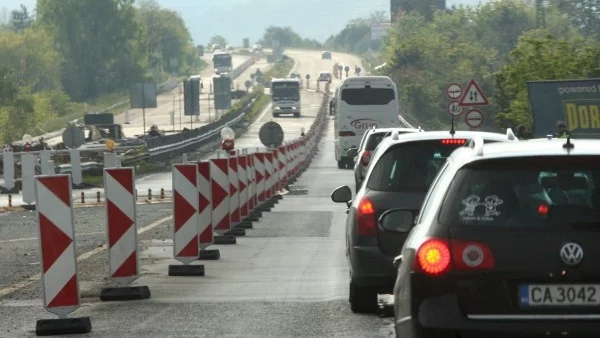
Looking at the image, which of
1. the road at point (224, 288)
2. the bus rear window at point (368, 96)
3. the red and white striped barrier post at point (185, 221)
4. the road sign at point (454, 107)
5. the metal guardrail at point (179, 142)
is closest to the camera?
the road at point (224, 288)

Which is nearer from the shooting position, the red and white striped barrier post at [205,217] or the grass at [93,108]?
the red and white striped barrier post at [205,217]

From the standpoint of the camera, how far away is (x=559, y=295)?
7586mm

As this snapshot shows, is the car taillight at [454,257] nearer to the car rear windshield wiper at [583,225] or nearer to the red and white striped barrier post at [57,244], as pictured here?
the car rear windshield wiper at [583,225]

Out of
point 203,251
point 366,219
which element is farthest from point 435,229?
point 203,251

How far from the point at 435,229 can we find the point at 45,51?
579 ft

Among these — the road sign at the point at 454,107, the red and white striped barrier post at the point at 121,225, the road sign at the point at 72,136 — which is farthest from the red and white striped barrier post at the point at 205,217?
the road sign at the point at 72,136

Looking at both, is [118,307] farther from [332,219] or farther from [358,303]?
[332,219]

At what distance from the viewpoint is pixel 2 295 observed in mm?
14898

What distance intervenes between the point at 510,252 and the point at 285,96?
4723 inches

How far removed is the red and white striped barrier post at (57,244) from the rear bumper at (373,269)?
80.9 inches

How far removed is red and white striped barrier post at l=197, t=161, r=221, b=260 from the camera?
18.8m

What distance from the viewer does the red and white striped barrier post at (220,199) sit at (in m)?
22.0

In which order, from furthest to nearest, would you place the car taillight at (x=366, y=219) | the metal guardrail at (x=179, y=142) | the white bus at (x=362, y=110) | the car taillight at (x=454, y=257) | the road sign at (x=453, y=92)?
the white bus at (x=362, y=110), the metal guardrail at (x=179, y=142), the road sign at (x=453, y=92), the car taillight at (x=366, y=219), the car taillight at (x=454, y=257)

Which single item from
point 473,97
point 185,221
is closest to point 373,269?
point 185,221
